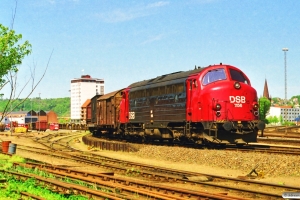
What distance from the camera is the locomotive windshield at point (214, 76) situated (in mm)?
23078

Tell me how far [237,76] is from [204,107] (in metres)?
2.81

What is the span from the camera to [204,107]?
22.7 m

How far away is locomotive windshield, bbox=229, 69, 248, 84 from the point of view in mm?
23353

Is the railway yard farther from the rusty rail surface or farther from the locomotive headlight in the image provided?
the locomotive headlight

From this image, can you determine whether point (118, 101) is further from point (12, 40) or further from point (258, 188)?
point (258, 188)

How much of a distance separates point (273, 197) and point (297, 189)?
4.25 ft

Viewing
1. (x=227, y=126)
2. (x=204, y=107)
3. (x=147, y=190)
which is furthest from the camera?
(x=204, y=107)

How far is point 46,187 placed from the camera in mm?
13438

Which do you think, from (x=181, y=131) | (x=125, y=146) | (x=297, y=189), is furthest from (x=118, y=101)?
(x=297, y=189)

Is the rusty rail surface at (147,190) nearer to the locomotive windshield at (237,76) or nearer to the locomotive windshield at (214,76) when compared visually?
the locomotive windshield at (214,76)

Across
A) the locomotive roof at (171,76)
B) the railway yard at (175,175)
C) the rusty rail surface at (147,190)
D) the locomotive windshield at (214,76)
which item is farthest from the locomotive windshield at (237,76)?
the rusty rail surface at (147,190)

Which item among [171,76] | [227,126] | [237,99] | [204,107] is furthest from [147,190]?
[171,76]

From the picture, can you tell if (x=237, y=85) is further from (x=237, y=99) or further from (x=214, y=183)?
(x=214, y=183)

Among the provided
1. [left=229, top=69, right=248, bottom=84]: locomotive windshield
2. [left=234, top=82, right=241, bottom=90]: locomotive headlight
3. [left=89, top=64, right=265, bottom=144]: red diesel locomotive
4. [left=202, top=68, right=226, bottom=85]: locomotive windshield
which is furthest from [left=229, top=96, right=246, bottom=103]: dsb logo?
[left=202, top=68, right=226, bottom=85]: locomotive windshield
